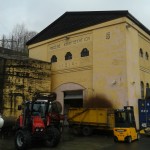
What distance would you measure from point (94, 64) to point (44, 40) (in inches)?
340

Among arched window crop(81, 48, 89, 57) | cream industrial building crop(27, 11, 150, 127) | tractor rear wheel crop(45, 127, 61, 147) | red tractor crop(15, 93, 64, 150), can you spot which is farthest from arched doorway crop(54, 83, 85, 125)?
tractor rear wheel crop(45, 127, 61, 147)

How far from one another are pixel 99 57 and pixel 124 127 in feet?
30.3

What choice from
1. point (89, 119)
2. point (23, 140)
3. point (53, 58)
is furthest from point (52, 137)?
point (53, 58)

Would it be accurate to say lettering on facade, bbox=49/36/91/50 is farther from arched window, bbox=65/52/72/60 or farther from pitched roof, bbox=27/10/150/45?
pitched roof, bbox=27/10/150/45

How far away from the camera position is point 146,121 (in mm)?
22156

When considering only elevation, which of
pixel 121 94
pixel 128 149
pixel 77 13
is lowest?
pixel 128 149

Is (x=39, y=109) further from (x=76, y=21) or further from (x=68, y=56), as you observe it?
(x=76, y=21)

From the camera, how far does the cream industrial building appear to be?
23.1 meters

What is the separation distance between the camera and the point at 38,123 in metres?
14.3

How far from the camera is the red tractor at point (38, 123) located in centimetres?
1403

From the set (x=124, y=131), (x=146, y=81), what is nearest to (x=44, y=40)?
(x=146, y=81)

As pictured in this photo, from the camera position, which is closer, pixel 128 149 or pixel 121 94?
pixel 128 149

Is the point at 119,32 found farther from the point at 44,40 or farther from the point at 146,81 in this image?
the point at 44,40

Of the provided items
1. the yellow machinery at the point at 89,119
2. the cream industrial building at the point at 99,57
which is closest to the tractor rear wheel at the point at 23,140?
the yellow machinery at the point at 89,119
